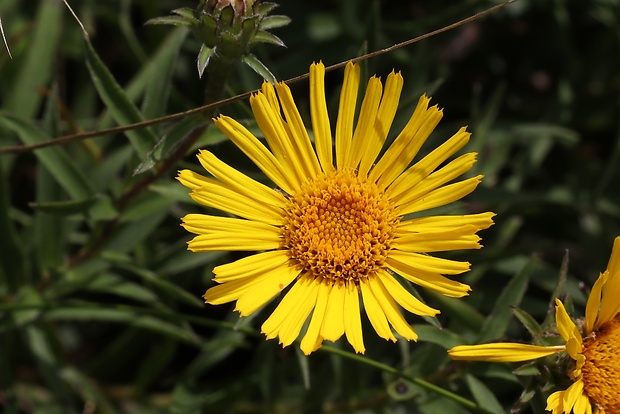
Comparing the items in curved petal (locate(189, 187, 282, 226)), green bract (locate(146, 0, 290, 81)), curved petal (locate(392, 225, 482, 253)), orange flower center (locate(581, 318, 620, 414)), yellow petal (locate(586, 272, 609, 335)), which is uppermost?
green bract (locate(146, 0, 290, 81))

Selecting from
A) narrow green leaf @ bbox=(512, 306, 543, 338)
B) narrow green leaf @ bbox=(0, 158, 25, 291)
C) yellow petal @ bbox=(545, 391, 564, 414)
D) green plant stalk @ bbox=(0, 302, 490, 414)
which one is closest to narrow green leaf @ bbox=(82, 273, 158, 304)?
green plant stalk @ bbox=(0, 302, 490, 414)

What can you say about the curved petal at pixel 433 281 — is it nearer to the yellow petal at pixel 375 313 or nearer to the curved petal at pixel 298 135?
the yellow petal at pixel 375 313

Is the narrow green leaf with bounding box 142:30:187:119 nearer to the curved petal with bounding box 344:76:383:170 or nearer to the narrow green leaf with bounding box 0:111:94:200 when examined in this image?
the narrow green leaf with bounding box 0:111:94:200

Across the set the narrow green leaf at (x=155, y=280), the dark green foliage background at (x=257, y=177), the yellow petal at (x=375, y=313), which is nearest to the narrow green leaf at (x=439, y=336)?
the dark green foliage background at (x=257, y=177)

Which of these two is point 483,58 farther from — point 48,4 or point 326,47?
point 48,4

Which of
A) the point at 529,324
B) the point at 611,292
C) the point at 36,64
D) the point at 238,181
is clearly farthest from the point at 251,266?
the point at 36,64

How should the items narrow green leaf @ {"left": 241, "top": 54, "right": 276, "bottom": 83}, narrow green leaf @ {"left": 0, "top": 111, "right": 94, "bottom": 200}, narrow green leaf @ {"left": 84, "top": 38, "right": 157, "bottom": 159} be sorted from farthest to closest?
narrow green leaf @ {"left": 0, "top": 111, "right": 94, "bottom": 200} < narrow green leaf @ {"left": 84, "top": 38, "right": 157, "bottom": 159} < narrow green leaf @ {"left": 241, "top": 54, "right": 276, "bottom": 83}

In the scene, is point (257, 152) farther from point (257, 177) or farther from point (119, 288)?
point (119, 288)

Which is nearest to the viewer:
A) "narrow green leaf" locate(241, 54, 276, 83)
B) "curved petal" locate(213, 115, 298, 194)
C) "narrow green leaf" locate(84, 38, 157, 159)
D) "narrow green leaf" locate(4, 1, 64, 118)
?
"narrow green leaf" locate(241, 54, 276, 83)
